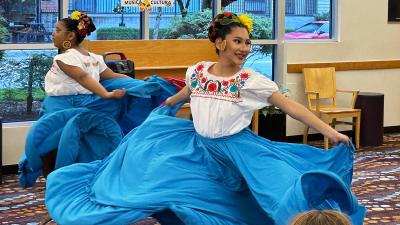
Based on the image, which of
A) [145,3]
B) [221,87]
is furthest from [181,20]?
[221,87]

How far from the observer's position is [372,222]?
5367 mm

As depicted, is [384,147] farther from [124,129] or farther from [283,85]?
[124,129]

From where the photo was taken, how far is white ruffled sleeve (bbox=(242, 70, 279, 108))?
3785 millimetres

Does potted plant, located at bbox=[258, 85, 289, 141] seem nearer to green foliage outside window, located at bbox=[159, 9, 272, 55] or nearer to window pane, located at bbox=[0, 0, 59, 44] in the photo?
green foliage outside window, located at bbox=[159, 9, 272, 55]

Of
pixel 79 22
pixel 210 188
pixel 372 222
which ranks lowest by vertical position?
pixel 372 222

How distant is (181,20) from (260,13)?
4.01 ft

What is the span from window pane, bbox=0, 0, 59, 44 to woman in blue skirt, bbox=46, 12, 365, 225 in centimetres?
358

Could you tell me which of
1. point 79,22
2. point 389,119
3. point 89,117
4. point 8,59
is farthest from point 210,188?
point 389,119

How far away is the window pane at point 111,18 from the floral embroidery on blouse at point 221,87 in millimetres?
3971

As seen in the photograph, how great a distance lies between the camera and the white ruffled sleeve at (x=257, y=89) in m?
3.79

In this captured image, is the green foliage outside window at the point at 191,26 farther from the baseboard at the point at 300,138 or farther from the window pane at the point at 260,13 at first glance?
the baseboard at the point at 300,138

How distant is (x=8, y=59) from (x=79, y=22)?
2435 millimetres

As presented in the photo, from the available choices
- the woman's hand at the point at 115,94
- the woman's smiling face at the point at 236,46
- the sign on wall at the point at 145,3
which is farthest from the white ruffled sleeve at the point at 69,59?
the sign on wall at the point at 145,3

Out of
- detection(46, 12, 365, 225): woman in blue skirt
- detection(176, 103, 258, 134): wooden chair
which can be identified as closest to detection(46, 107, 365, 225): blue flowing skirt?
detection(46, 12, 365, 225): woman in blue skirt
